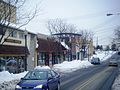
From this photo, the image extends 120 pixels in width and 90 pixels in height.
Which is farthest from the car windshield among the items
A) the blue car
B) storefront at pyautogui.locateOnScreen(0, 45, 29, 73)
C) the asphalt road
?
storefront at pyautogui.locateOnScreen(0, 45, 29, 73)

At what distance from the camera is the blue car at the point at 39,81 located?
14.8 m

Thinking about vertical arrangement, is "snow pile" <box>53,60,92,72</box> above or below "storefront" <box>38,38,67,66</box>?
below

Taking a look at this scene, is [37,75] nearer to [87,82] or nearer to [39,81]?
[39,81]

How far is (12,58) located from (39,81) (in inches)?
861

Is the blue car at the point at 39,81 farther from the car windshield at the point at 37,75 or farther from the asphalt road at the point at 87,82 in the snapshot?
the asphalt road at the point at 87,82

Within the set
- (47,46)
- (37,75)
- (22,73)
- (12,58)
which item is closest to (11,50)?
(12,58)

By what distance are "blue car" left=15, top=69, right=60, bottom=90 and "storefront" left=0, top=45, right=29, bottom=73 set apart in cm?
1621

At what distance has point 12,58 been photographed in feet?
120

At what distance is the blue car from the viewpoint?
14.8 metres

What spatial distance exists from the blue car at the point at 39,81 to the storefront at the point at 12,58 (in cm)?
1621

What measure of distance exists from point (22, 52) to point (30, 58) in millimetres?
5137

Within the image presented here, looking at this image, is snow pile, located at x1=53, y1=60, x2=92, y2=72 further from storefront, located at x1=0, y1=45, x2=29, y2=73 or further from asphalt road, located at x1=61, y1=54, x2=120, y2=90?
asphalt road, located at x1=61, y1=54, x2=120, y2=90

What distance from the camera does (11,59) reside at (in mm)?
36375

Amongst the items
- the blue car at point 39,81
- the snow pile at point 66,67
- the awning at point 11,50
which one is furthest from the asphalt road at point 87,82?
the snow pile at point 66,67
